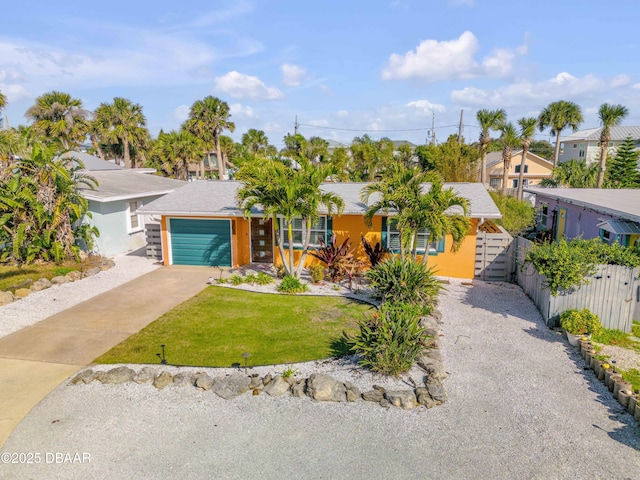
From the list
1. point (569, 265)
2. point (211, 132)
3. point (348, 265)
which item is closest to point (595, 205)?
point (569, 265)

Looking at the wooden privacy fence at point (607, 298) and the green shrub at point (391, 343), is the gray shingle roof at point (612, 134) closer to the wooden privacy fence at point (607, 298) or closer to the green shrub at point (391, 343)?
the wooden privacy fence at point (607, 298)

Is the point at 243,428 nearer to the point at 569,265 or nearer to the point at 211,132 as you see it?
the point at 569,265

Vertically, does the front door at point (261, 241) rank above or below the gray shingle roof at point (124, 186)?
below

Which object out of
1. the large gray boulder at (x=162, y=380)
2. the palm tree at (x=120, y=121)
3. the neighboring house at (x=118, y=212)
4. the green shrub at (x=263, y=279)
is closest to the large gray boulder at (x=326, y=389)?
the large gray boulder at (x=162, y=380)

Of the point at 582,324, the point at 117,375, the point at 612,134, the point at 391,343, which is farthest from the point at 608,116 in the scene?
the point at 117,375

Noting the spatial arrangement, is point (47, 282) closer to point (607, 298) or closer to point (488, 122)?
point (607, 298)

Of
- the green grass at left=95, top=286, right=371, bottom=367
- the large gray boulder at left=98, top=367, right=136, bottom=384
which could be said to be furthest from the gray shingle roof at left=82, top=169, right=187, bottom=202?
the large gray boulder at left=98, top=367, right=136, bottom=384

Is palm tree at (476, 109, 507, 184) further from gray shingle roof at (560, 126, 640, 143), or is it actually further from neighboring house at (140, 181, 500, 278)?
neighboring house at (140, 181, 500, 278)
